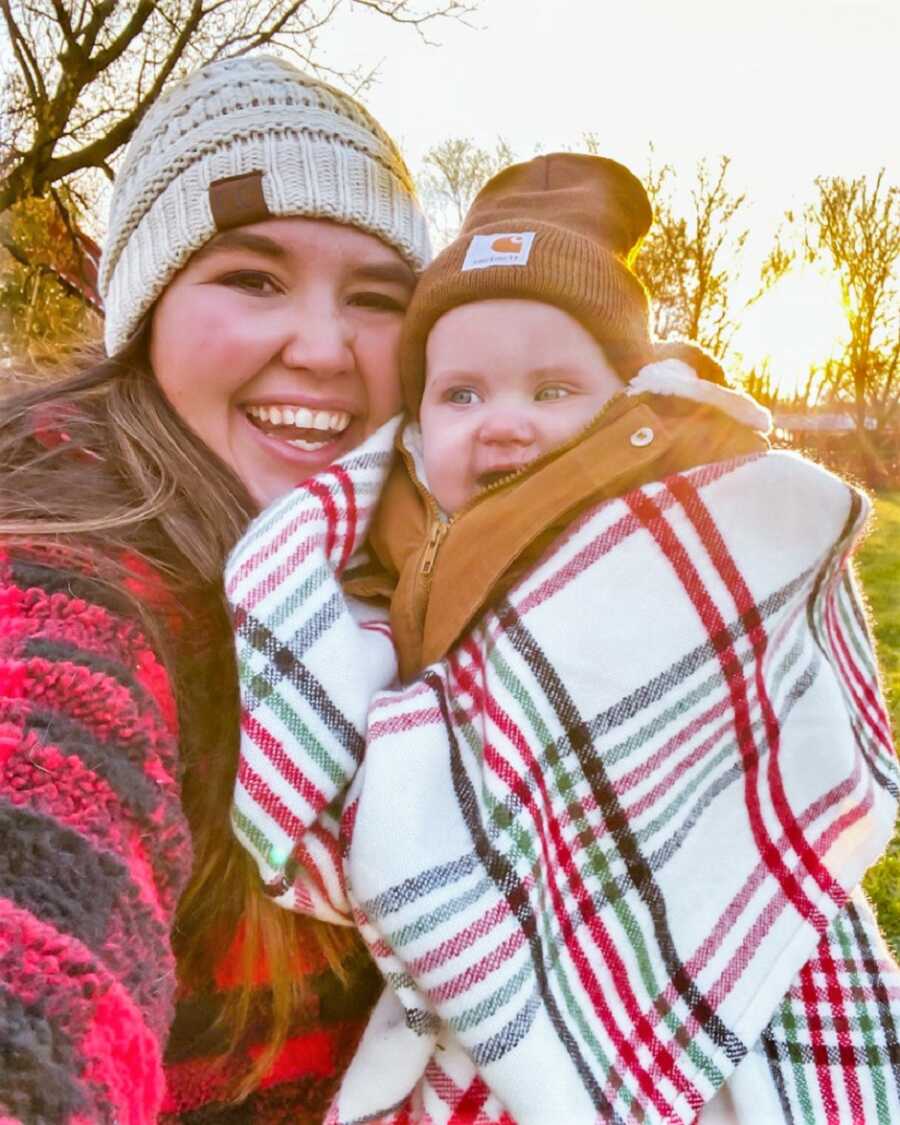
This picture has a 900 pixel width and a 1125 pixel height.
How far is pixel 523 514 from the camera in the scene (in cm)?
136

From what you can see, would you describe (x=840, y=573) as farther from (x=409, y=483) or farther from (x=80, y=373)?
(x=80, y=373)

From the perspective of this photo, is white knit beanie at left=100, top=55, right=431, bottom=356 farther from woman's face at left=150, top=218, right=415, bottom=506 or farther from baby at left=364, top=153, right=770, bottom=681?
baby at left=364, top=153, right=770, bottom=681

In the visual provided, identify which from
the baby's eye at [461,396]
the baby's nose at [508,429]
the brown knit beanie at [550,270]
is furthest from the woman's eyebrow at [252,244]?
the baby's nose at [508,429]

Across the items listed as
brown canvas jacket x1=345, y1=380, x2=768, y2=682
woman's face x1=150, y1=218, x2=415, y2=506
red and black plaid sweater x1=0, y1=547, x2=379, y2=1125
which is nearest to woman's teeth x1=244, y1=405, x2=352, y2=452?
woman's face x1=150, y1=218, x2=415, y2=506

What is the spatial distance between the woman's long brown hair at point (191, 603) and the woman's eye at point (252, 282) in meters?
0.34

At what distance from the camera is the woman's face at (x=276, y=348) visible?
1.62m

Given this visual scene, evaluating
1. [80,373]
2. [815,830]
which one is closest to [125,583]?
[80,373]

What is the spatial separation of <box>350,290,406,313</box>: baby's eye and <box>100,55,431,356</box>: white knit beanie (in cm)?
11

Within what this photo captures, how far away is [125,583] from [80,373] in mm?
758

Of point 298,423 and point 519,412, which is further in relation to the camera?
point 298,423

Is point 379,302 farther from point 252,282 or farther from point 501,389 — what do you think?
point 501,389

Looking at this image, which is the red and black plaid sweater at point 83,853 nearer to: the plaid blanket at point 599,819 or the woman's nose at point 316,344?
the plaid blanket at point 599,819

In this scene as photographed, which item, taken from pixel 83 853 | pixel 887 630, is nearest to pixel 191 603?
pixel 83 853

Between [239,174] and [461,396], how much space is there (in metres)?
0.57
